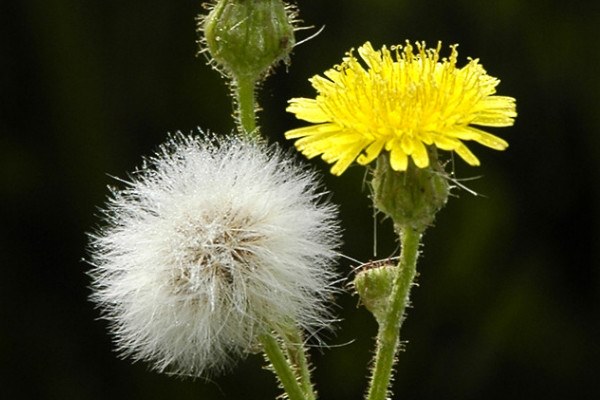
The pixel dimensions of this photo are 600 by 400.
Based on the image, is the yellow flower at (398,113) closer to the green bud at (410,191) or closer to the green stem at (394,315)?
the green bud at (410,191)

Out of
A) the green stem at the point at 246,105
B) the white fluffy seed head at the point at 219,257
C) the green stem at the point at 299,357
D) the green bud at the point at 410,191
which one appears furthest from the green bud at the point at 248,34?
the green stem at the point at 299,357

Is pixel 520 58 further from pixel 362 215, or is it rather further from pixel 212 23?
pixel 212 23

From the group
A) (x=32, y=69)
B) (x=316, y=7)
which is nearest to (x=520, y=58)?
(x=316, y=7)

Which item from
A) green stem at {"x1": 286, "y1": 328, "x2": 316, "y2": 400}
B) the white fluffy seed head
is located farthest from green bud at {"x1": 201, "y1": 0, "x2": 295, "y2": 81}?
green stem at {"x1": 286, "y1": 328, "x2": 316, "y2": 400}

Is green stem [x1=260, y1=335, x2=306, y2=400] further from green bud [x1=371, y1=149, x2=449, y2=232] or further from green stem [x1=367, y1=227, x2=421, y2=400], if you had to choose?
green bud [x1=371, y1=149, x2=449, y2=232]

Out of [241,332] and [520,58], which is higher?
[520,58]

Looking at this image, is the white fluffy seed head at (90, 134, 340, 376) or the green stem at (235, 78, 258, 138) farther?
the green stem at (235, 78, 258, 138)

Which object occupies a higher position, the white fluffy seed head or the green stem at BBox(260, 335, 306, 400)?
the white fluffy seed head
